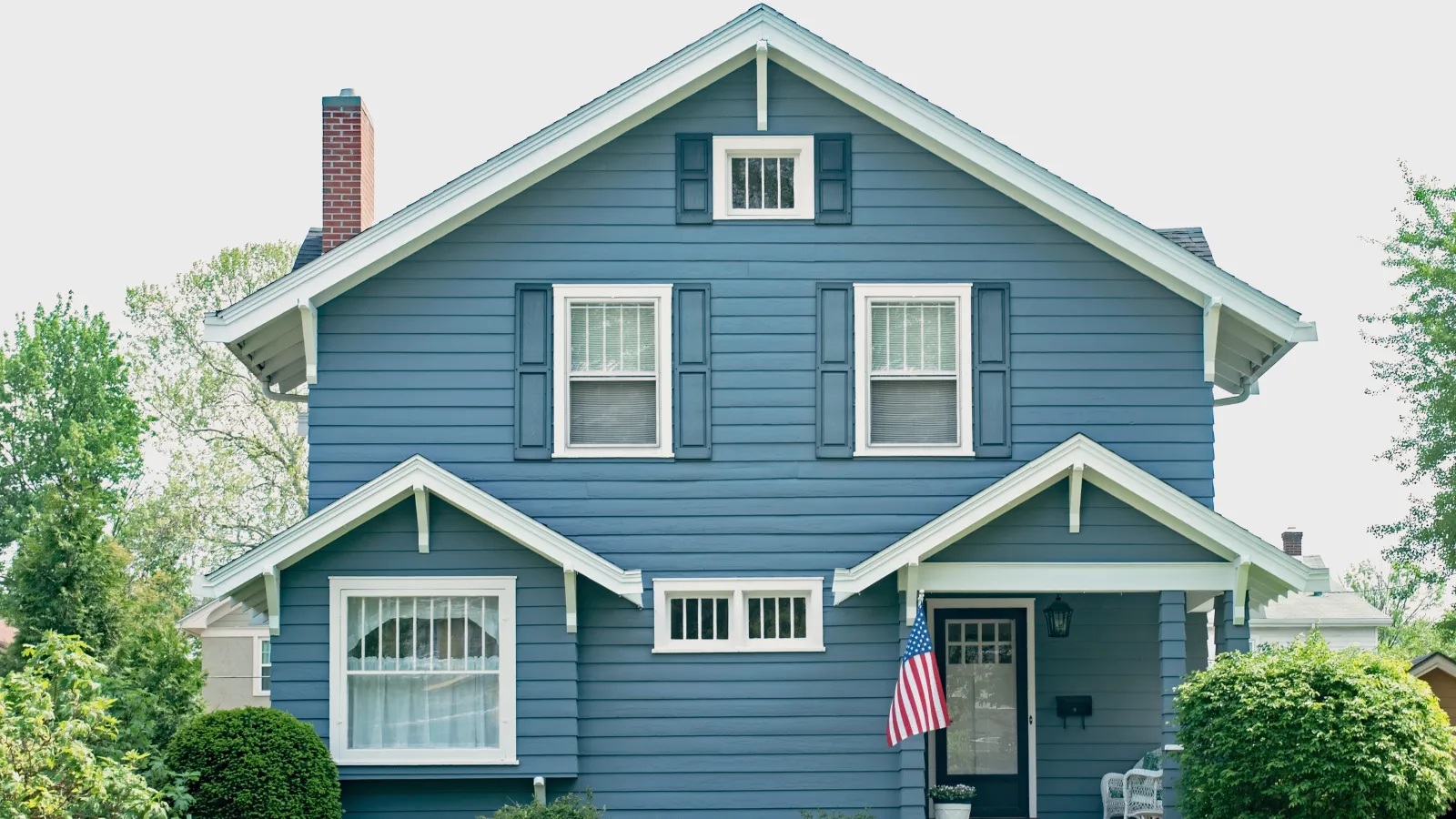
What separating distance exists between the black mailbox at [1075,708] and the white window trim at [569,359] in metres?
4.25

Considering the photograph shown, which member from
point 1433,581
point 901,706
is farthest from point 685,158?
point 1433,581

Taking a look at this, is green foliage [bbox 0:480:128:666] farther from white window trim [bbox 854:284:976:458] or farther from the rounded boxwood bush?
white window trim [bbox 854:284:976:458]

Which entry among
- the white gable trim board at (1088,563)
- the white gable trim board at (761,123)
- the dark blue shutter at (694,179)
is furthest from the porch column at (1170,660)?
the dark blue shutter at (694,179)

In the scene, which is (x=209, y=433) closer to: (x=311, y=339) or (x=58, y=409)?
(x=58, y=409)

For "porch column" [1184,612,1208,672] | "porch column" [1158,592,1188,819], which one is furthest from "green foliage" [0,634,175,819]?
"porch column" [1184,612,1208,672]

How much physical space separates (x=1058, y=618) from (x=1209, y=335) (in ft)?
9.29

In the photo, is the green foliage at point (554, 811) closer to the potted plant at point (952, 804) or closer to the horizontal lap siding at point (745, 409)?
the horizontal lap siding at point (745, 409)

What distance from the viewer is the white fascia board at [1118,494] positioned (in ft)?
43.0

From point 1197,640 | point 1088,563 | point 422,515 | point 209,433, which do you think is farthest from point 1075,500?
point 209,433

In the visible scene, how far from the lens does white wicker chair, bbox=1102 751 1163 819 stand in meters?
13.8

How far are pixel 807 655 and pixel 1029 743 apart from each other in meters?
2.42

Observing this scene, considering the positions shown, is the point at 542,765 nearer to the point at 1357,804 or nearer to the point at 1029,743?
the point at 1029,743

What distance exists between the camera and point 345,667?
13641 mm

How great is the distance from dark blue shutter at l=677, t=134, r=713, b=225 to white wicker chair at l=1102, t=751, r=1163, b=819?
6026 mm
